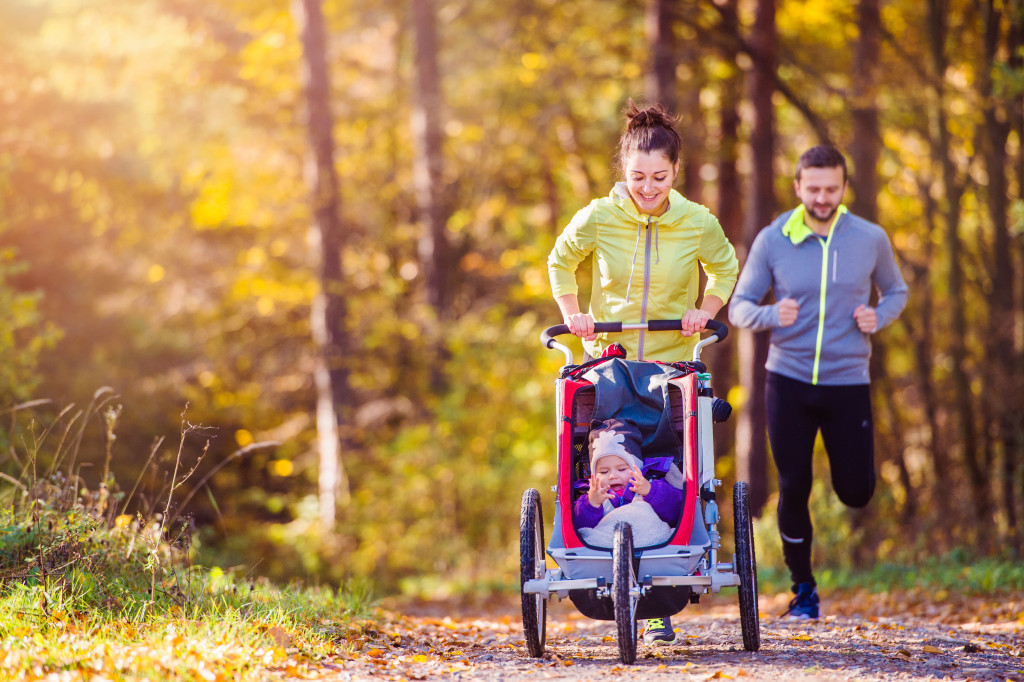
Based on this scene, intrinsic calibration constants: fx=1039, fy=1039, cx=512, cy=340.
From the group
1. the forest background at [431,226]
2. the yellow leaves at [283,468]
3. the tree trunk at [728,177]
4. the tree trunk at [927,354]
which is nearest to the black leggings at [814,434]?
the forest background at [431,226]

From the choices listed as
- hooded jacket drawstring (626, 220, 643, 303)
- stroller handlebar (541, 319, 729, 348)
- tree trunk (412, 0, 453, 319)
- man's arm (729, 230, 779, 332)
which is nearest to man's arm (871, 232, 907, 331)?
man's arm (729, 230, 779, 332)

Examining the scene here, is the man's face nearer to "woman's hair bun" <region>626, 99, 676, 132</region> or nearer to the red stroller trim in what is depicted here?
"woman's hair bun" <region>626, 99, 676, 132</region>

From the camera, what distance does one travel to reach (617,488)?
178 inches

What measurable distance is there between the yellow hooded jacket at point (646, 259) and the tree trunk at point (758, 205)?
6.96 metres

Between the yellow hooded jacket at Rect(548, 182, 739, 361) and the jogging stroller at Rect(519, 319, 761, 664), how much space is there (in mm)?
196

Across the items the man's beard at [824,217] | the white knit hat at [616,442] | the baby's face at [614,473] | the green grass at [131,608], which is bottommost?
the green grass at [131,608]

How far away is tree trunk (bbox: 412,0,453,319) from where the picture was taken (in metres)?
15.5

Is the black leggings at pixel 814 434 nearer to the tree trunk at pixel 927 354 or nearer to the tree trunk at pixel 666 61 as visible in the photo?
the tree trunk at pixel 927 354

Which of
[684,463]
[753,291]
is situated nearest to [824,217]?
[753,291]

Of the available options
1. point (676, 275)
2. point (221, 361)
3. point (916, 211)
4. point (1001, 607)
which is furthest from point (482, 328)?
point (676, 275)

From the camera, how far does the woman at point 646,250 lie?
4758mm

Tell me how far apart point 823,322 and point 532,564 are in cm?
214

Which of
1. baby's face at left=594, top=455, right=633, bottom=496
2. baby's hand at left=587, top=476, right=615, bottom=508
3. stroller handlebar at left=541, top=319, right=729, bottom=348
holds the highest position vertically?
stroller handlebar at left=541, top=319, right=729, bottom=348

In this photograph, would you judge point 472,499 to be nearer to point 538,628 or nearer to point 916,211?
point 916,211
